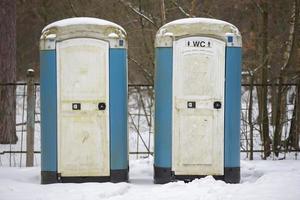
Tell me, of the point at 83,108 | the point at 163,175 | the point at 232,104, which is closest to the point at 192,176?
the point at 163,175

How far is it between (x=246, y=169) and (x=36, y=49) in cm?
1313

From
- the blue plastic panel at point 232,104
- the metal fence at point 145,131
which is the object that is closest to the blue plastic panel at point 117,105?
the blue plastic panel at point 232,104

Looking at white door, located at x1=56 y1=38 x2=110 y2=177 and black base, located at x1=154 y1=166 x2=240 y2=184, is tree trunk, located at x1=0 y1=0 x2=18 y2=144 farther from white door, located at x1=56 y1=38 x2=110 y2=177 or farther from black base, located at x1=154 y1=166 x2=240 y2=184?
black base, located at x1=154 y1=166 x2=240 y2=184

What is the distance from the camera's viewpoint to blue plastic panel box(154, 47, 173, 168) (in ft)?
19.5

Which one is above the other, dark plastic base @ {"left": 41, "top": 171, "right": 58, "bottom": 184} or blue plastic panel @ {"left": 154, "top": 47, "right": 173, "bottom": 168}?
blue plastic panel @ {"left": 154, "top": 47, "right": 173, "bottom": 168}

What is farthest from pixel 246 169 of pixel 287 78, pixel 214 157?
pixel 287 78

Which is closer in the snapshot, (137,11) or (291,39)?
(291,39)

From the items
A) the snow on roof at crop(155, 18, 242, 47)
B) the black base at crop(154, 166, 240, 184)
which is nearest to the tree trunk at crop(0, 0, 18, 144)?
the black base at crop(154, 166, 240, 184)

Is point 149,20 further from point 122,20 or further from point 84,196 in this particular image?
point 84,196

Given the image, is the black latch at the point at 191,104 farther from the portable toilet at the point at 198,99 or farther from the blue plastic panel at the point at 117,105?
the blue plastic panel at the point at 117,105

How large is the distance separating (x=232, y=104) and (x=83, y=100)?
5.83 ft

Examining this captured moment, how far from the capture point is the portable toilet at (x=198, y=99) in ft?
19.4

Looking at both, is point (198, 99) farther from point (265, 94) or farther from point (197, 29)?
point (265, 94)

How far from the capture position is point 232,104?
5980 mm
